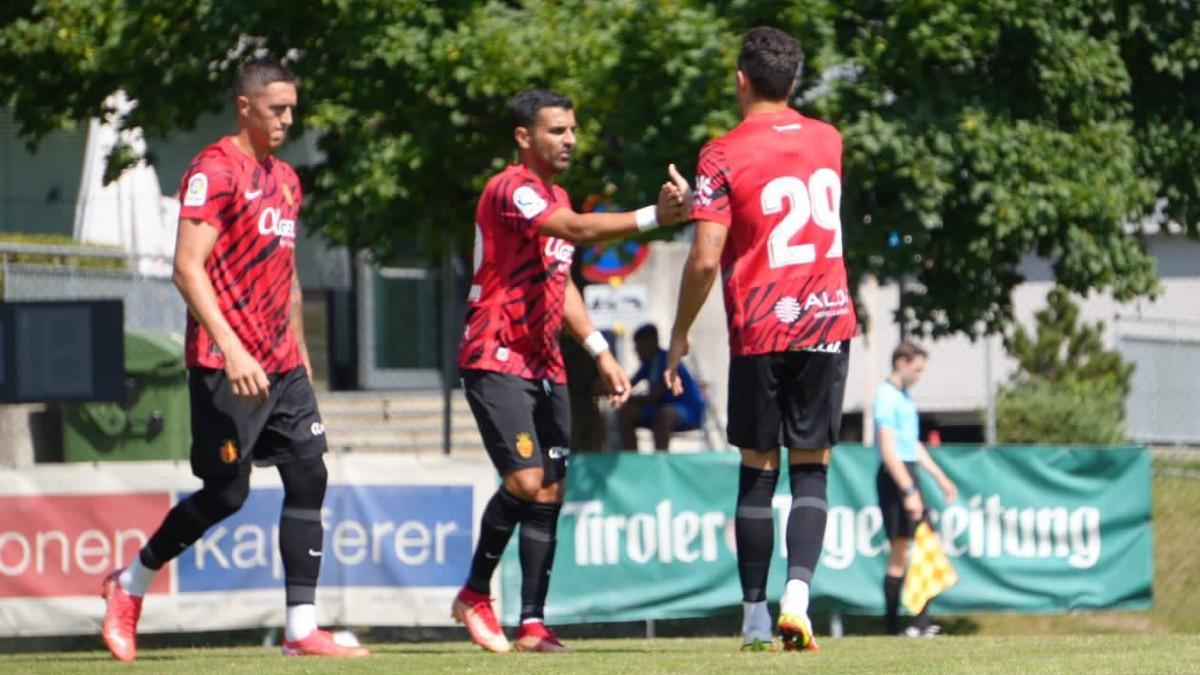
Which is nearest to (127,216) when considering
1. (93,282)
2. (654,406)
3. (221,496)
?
(93,282)

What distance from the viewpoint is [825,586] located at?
1394 centimetres

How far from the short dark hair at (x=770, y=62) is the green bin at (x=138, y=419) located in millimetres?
8987

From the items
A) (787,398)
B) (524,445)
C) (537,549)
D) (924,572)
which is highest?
(787,398)

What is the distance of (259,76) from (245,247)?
61 centimetres

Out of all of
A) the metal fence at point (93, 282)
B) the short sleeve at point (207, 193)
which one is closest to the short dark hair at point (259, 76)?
the short sleeve at point (207, 193)

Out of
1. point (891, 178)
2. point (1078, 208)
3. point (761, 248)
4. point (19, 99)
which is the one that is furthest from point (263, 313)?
point (19, 99)

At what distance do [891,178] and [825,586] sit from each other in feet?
8.65

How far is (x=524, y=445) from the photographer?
826cm

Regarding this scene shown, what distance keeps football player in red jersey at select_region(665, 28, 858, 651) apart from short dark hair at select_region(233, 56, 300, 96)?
155 centimetres

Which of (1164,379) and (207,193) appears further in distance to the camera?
(1164,379)

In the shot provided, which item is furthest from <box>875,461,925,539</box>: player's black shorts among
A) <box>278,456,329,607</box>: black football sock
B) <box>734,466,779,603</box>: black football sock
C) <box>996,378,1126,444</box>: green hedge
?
<box>996,378,1126,444</box>: green hedge

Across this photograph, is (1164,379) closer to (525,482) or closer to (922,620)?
(922,620)

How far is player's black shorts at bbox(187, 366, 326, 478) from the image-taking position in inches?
303

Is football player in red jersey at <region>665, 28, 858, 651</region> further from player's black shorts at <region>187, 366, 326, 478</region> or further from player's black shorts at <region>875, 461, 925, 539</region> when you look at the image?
player's black shorts at <region>875, 461, 925, 539</region>
